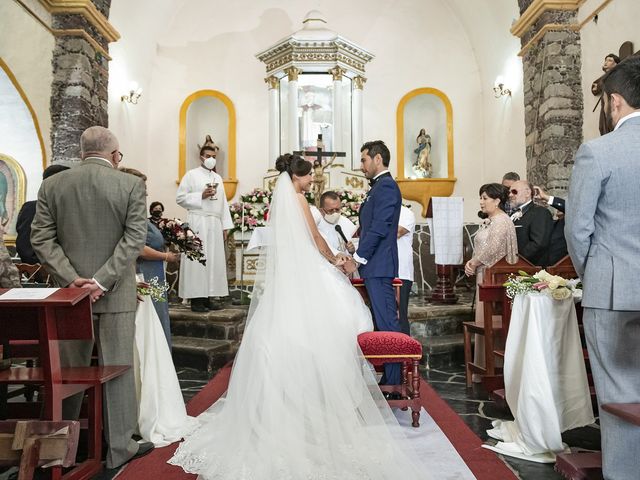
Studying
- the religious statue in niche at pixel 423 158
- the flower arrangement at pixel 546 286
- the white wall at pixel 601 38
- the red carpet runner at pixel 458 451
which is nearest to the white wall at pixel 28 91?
the red carpet runner at pixel 458 451

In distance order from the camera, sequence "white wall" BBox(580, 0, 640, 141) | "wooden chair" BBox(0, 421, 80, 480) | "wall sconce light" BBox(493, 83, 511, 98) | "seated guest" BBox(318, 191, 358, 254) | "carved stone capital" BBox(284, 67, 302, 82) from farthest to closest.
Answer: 1. "carved stone capital" BBox(284, 67, 302, 82)
2. "wall sconce light" BBox(493, 83, 511, 98)
3. "white wall" BBox(580, 0, 640, 141)
4. "seated guest" BBox(318, 191, 358, 254)
5. "wooden chair" BBox(0, 421, 80, 480)

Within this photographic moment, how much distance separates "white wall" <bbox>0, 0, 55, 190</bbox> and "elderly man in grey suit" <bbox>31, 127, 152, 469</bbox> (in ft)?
13.8

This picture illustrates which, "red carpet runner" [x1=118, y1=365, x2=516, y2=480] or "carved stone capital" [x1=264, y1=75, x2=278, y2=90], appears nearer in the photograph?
"red carpet runner" [x1=118, y1=365, x2=516, y2=480]

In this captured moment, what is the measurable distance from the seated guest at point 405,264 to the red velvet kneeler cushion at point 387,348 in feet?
4.88

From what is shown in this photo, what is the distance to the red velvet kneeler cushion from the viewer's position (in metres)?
3.76

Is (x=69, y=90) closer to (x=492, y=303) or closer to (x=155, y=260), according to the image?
(x=155, y=260)

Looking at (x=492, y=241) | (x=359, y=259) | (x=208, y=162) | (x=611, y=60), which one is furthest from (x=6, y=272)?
(x=611, y=60)

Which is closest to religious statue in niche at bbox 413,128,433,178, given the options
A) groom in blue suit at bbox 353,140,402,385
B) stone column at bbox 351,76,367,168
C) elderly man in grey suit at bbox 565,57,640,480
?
stone column at bbox 351,76,367,168

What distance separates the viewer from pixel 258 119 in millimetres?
10883

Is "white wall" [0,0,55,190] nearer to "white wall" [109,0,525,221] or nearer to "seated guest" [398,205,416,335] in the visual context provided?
"white wall" [109,0,525,221]

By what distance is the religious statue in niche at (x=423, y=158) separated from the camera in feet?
35.6

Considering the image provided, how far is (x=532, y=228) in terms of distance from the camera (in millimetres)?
4992

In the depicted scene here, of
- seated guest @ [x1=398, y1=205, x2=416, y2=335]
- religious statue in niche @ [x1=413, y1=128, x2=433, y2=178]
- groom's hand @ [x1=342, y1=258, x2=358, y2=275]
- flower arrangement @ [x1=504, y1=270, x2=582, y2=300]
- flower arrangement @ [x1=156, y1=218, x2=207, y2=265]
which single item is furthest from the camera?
religious statue in niche @ [x1=413, y1=128, x2=433, y2=178]

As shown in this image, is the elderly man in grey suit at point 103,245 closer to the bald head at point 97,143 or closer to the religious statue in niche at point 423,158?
the bald head at point 97,143
